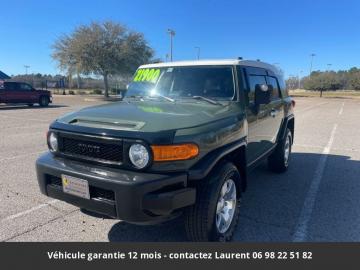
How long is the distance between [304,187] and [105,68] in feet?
103

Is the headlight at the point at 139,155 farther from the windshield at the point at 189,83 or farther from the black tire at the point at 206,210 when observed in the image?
the windshield at the point at 189,83

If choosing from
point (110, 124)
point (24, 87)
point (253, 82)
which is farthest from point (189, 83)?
point (24, 87)

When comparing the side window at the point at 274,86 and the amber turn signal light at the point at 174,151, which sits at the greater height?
the side window at the point at 274,86

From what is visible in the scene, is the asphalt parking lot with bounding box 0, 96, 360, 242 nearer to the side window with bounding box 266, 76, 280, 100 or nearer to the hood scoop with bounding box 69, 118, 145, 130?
the hood scoop with bounding box 69, 118, 145, 130

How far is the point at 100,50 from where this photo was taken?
32.7 metres

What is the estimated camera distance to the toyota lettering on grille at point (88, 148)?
9.55 ft

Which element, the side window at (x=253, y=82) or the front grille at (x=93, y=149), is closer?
the front grille at (x=93, y=149)

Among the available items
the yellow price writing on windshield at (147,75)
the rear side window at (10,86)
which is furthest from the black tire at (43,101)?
the yellow price writing on windshield at (147,75)

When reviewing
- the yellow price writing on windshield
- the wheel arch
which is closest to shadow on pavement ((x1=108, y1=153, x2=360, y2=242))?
the wheel arch

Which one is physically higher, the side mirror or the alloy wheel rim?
the side mirror

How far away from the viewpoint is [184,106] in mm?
3646

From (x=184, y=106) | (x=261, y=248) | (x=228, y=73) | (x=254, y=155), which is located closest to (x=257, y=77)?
(x=228, y=73)

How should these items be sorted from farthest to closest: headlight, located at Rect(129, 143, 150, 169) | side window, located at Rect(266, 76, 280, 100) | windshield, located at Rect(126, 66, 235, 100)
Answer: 1. side window, located at Rect(266, 76, 280, 100)
2. windshield, located at Rect(126, 66, 235, 100)
3. headlight, located at Rect(129, 143, 150, 169)

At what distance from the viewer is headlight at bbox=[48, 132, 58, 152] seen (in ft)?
10.8
